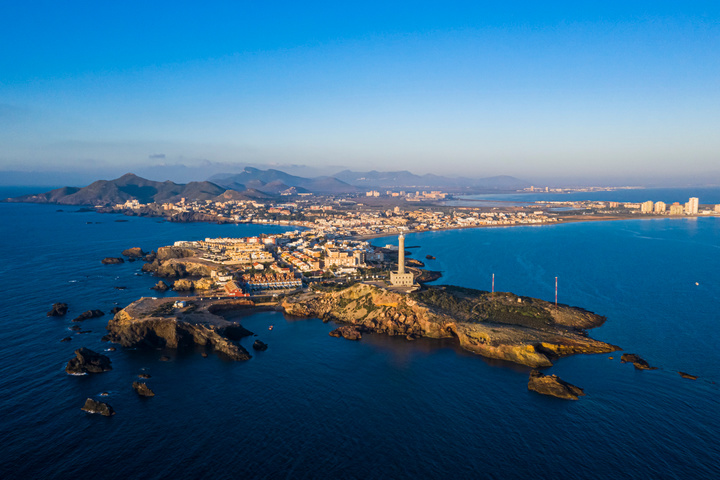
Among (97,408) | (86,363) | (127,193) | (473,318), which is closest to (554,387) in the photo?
(473,318)

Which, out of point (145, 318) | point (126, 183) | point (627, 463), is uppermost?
point (126, 183)

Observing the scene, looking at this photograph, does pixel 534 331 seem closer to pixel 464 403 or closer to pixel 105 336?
pixel 464 403

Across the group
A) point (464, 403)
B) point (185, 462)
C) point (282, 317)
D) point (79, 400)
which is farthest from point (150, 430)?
point (282, 317)

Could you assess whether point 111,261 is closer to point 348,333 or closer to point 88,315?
point 88,315

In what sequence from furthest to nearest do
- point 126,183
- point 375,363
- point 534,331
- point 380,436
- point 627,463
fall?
point 126,183 → point 534,331 → point 375,363 → point 380,436 → point 627,463

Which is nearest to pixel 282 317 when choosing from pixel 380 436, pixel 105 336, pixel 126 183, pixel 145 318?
pixel 145 318

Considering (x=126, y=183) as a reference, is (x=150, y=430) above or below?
below

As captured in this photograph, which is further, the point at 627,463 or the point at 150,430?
the point at 150,430

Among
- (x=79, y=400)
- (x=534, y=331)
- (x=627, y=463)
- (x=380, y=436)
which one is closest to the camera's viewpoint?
(x=627, y=463)
